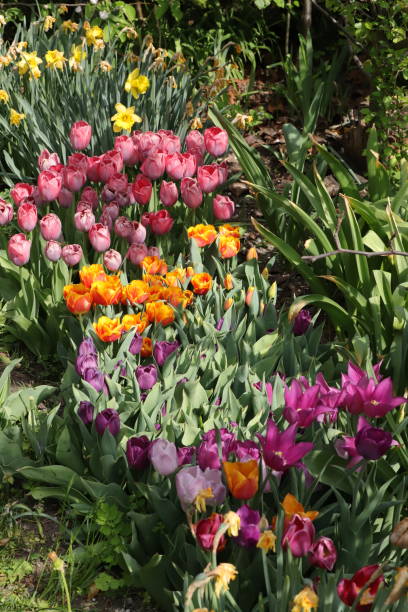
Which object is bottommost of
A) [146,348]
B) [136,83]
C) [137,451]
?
[146,348]

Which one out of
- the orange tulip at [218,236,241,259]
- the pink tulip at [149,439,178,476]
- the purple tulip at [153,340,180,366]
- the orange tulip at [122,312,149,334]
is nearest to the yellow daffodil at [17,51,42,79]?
the orange tulip at [218,236,241,259]

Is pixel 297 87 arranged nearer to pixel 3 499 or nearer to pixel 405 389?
pixel 405 389

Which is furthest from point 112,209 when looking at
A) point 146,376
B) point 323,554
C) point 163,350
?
point 323,554

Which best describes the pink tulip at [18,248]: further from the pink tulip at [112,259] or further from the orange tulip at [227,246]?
the orange tulip at [227,246]

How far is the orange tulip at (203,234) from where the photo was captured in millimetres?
2697

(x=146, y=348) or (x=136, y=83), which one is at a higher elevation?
(x=136, y=83)

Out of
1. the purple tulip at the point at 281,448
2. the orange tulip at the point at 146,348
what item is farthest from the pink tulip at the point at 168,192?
the purple tulip at the point at 281,448

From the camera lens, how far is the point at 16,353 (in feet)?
9.09

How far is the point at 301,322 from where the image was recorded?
8.09ft

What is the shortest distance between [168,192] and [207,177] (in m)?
0.16

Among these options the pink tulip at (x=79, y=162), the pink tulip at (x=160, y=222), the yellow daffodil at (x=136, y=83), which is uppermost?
the yellow daffodil at (x=136, y=83)

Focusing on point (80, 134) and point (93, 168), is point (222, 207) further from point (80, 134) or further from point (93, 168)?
point (80, 134)

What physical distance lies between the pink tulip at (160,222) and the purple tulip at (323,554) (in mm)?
1527

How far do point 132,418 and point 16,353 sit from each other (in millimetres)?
774
